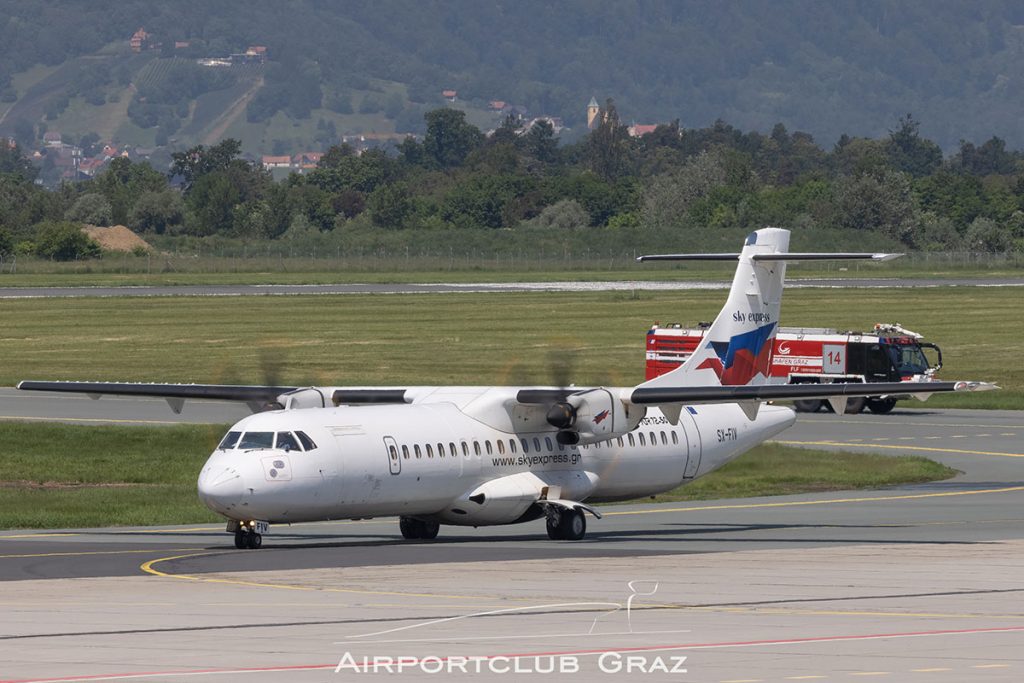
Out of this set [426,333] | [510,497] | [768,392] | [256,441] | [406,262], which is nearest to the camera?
[256,441]

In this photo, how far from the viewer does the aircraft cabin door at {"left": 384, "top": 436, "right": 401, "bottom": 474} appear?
28.4 meters

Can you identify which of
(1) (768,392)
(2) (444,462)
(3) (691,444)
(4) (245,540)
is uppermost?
(1) (768,392)

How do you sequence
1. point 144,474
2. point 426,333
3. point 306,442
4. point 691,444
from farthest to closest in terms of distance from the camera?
point 426,333 < point 144,474 < point 691,444 < point 306,442

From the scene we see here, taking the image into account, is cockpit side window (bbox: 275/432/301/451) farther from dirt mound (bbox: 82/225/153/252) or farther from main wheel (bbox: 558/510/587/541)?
dirt mound (bbox: 82/225/153/252)

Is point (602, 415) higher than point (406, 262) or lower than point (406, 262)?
higher

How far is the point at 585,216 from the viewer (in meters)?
194

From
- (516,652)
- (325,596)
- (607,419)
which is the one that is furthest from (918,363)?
(516,652)

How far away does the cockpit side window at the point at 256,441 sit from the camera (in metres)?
A: 27.4

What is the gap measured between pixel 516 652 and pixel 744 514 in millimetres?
18472

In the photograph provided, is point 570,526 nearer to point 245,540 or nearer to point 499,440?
point 499,440

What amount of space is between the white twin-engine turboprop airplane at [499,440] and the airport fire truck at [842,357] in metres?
22.2

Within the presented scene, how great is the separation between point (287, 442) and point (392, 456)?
1.90 m

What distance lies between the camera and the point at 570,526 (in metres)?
30.8

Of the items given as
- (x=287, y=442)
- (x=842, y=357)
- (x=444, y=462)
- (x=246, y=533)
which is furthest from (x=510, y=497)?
(x=842, y=357)
